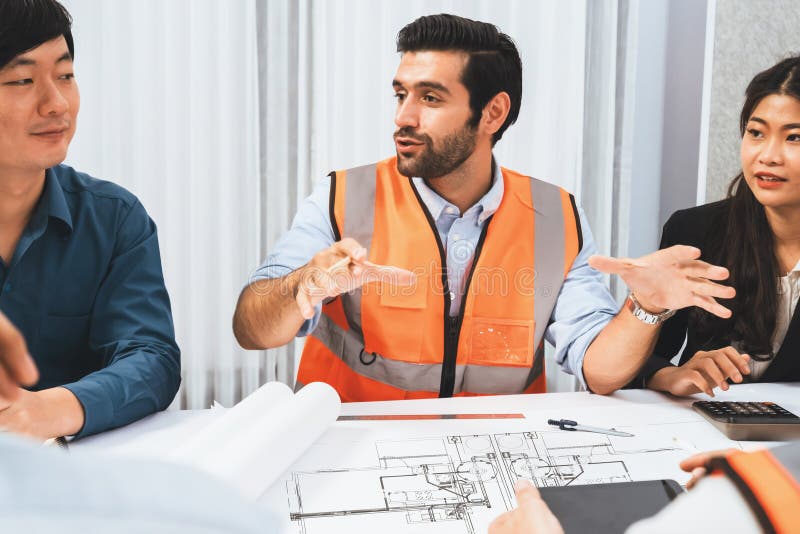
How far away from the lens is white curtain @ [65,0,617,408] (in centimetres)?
216

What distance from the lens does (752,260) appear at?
4.67 feet

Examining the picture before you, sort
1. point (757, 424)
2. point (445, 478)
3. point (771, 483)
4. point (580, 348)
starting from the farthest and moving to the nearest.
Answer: point (580, 348) < point (757, 424) < point (445, 478) < point (771, 483)

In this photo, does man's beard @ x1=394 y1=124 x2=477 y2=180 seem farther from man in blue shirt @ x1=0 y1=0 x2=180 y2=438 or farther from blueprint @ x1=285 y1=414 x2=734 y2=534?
blueprint @ x1=285 y1=414 x2=734 y2=534

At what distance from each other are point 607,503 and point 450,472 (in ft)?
0.64

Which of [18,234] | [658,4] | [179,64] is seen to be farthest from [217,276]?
[658,4]

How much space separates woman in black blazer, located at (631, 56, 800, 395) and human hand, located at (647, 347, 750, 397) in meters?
0.17

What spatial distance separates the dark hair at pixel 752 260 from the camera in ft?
4.58

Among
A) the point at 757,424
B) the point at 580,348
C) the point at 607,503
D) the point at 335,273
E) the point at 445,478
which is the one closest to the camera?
the point at 607,503

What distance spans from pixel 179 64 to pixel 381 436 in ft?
5.16

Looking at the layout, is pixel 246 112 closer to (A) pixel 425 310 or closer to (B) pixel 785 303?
(A) pixel 425 310

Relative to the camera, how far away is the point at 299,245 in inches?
56.4

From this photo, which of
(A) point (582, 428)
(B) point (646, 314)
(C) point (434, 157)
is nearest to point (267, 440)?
(A) point (582, 428)

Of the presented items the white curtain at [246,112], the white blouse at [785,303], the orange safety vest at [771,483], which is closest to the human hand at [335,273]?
the white blouse at [785,303]

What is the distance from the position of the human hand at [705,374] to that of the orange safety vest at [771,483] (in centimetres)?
91
